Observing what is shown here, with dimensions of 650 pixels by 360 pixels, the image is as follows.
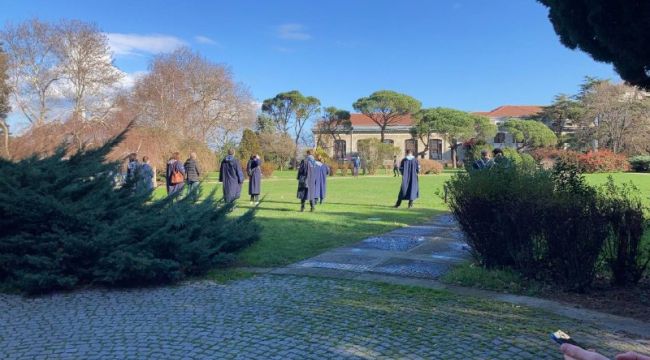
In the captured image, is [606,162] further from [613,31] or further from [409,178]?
[613,31]

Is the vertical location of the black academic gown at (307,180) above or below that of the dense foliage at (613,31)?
below

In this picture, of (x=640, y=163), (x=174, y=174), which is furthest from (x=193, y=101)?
(x=640, y=163)

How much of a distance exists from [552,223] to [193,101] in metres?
40.5

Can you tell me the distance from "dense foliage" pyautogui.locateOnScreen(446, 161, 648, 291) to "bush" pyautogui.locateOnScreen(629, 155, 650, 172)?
42.9 meters

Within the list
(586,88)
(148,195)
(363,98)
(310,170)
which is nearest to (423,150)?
(363,98)

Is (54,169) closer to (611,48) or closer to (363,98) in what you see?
(611,48)

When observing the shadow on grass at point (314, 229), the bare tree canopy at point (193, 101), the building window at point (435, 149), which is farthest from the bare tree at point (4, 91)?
the building window at point (435, 149)

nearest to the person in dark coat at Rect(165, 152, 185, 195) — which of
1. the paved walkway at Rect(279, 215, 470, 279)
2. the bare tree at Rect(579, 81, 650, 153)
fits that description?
the paved walkway at Rect(279, 215, 470, 279)

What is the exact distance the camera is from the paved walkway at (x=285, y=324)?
4000 millimetres

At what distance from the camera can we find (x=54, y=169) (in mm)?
6590

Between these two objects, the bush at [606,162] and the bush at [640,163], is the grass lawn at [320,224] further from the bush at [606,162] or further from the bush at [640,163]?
the bush at [640,163]

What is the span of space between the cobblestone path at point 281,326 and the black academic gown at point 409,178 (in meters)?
9.84

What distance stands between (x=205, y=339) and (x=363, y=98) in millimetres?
68664

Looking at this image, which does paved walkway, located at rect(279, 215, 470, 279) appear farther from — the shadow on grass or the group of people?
the group of people
